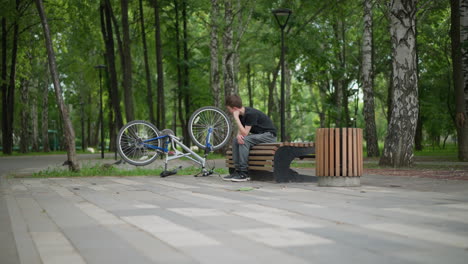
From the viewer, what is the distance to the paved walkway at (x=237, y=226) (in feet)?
12.9

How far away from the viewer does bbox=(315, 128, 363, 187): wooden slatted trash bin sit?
8984 mm

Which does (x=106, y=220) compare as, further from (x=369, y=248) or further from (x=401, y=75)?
(x=401, y=75)

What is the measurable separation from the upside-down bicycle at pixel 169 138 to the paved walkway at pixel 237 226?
12.2 feet

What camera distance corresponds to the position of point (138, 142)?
12.4 metres

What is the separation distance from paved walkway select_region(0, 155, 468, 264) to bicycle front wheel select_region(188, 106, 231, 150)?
13.2 ft

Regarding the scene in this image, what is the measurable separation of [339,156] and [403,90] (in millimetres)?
6336

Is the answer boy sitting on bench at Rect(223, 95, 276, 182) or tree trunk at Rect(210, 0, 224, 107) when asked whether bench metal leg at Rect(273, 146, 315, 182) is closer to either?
boy sitting on bench at Rect(223, 95, 276, 182)

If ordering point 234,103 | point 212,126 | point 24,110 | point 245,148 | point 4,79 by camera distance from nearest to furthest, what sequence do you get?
point 245,148 < point 234,103 < point 212,126 < point 4,79 < point 24,110

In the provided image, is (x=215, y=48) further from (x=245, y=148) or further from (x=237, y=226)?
(x=237, y=226)

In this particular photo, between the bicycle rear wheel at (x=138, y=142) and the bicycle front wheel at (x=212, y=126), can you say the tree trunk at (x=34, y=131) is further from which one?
the bicycle front wheel at (x=212, y=126)

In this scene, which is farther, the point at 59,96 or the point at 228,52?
the point at 228,52

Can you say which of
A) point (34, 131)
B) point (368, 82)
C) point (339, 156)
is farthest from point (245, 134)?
point (34, 131)

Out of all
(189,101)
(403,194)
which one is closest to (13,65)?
(189,101)

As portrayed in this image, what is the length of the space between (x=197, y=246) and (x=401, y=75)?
11.6 metres
